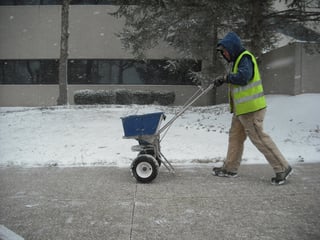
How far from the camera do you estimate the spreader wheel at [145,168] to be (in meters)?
5.65

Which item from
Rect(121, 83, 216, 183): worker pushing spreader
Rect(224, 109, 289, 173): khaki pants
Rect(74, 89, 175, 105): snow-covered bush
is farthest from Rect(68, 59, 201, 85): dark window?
Rect(224, 109, 289, 173): khaki pants

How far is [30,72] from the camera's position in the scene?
21891 millimetres

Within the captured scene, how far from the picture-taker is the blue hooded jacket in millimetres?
5445

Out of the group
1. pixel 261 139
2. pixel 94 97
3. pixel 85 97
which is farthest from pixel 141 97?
pixel 261 139

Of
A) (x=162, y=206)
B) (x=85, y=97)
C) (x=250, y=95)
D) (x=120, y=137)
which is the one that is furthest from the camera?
(x=85, y=97)

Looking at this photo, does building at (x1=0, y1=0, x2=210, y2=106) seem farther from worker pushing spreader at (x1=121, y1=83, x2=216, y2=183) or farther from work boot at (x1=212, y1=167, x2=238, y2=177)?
worker pushing spreader at (x1=121, y1=83, x2=216, y2=183)

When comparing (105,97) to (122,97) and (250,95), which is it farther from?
(250,95)

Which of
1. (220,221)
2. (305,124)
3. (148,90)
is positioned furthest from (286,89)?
(220,221)

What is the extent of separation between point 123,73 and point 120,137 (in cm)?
1280

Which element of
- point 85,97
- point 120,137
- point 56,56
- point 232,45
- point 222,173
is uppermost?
point 232,45

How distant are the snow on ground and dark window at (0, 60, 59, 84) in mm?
9116

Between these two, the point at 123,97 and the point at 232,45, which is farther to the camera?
the point at 123,97

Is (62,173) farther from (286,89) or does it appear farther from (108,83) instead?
(108,83)

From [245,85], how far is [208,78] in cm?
923
